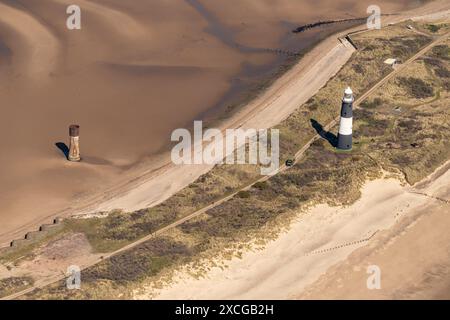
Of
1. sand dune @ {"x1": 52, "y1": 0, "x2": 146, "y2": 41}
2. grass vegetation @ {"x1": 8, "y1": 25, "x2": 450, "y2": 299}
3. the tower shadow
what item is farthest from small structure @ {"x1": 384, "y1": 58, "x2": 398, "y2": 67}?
the tower shadow

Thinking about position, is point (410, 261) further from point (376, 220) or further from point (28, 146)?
point (28, 146)

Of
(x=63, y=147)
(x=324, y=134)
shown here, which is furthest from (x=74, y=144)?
(x=324, y=134)

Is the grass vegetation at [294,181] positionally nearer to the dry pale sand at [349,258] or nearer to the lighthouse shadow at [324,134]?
the lighthouse shadow at [324,134]

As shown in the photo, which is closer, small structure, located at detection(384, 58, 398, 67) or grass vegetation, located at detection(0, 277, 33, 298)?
grass vegetation, located at detection(0, 277, 33, 298)

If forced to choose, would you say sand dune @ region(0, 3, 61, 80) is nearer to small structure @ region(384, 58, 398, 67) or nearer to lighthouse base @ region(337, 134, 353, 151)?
lighthouse base @ region(337, 134, 353, 151)

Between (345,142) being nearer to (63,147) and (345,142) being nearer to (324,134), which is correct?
(324,134)
